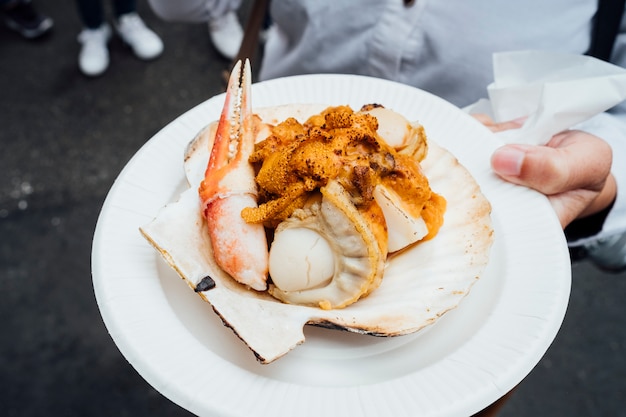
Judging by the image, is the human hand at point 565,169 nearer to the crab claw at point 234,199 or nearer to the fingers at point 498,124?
the fingers at point 498,124

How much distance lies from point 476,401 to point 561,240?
17.5 inches

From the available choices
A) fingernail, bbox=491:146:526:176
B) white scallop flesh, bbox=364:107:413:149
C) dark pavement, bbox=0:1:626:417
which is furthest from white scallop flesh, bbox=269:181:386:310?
dark pavement, bbox=0:1:626:417

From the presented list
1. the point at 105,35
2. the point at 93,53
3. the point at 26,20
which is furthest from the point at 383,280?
the point at 26,20

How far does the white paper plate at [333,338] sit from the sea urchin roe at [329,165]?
0.22m

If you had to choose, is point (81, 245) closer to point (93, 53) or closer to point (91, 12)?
point (93, 53)

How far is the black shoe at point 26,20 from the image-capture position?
3.89m

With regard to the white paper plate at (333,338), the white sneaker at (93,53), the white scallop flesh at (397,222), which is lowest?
the white sneaker at (93,53)

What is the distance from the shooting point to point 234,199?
1153 millimetres

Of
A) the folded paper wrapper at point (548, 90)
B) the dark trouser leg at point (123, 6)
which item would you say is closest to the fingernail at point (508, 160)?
the folded paper wrapper at point (548, 90)

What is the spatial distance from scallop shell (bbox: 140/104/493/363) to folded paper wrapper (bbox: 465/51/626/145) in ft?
0.90

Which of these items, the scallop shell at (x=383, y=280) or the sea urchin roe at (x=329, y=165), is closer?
the scallop shell at (x=383, y=280)

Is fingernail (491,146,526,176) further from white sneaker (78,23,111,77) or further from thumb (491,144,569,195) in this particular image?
white sneaker (78,23,111,77)

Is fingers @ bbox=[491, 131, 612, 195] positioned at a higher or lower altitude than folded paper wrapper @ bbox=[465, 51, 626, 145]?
lower

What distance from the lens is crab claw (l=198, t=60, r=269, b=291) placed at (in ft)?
3.70
